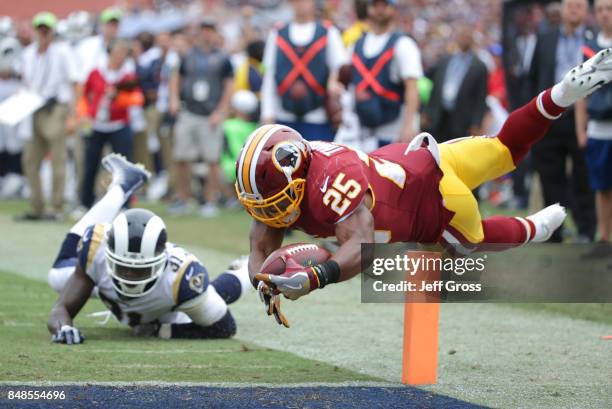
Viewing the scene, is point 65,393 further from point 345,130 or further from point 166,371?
point 345,130

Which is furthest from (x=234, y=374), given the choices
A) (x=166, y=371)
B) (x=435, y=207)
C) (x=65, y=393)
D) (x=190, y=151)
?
(x=190, y=151)

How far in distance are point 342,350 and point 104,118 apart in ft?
23.9

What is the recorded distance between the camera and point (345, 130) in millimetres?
9781

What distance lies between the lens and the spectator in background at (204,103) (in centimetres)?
1349

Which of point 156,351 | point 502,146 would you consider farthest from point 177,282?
point 502,146

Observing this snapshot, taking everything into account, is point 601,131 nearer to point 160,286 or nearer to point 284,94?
point 284,94

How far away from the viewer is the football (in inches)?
188

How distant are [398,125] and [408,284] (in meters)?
4.63

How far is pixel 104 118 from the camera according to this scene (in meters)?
12.7

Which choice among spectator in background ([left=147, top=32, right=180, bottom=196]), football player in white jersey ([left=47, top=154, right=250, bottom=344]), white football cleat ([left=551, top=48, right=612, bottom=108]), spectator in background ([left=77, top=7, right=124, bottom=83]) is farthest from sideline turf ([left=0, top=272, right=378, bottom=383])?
spectator in background ([left=147, top=32, right=180, bottom=196])

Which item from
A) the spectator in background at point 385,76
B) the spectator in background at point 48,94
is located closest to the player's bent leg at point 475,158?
the spectator in background at point 385,76

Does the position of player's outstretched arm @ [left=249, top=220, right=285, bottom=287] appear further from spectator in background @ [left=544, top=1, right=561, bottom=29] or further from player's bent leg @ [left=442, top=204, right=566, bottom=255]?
spectator in background @ [left=544, top=1, right=561, bottom=29]

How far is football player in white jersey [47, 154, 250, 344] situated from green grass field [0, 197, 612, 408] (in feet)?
0.44

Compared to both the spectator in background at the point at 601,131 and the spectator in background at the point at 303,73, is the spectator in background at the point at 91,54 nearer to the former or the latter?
the spectator in background at the point at 303,73
